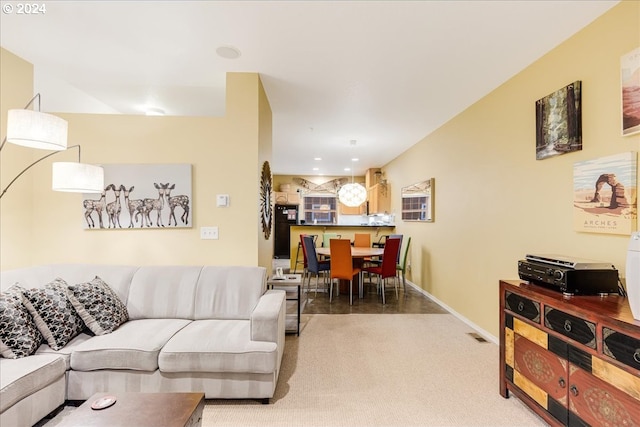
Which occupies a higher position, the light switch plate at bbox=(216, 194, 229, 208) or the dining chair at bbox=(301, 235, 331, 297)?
the light switch plate at bbox=(216, 194, 229, 208)

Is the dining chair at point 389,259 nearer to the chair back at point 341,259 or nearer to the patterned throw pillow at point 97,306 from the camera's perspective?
the chair back at point 341,259

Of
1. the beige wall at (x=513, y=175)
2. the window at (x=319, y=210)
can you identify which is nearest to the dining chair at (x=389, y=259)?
the beige wall at (x=513, y=175)

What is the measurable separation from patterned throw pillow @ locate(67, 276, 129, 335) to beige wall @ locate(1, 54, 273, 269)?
626 millimetres

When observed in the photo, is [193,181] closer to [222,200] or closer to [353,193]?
[222,200]

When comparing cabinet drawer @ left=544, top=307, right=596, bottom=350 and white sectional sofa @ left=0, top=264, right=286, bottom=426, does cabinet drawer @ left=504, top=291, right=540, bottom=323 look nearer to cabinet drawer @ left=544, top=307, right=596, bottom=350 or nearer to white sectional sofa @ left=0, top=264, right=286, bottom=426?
cabinet drawer @ left=544, top=307, right=596, bottom=350

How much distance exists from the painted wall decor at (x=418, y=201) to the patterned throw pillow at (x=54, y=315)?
4.34m

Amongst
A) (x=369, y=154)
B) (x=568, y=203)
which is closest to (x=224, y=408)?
(x=568, y=203)

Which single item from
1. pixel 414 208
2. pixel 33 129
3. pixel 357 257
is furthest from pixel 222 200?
pixel 414 208

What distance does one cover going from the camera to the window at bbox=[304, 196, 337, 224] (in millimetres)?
9320

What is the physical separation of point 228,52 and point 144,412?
8.29 feet

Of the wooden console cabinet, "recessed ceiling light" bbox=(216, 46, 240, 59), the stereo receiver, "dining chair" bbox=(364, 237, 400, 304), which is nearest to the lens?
the wooden console cabinet

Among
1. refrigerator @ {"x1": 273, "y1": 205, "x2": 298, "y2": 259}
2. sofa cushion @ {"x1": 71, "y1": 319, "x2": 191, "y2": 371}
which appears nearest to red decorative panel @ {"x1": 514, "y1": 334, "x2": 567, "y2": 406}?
sofa cushion @ {"x1": 71, "y1": 319, "x2": 191, "y2": 371}

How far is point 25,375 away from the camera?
156 centimetres

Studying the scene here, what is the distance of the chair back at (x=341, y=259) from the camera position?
13.9ft
